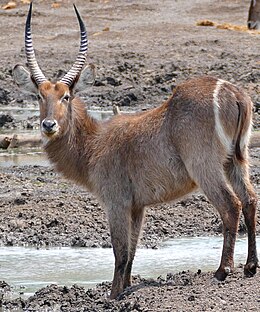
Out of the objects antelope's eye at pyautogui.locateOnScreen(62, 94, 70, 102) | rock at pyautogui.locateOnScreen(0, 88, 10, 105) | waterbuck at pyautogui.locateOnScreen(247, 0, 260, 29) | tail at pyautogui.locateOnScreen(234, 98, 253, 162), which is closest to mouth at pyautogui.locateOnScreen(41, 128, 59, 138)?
antelope's eye at pyautogui.locateOnScreen(62, 94, 70, 102)

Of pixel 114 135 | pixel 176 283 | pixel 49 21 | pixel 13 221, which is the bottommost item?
pixel 49 21

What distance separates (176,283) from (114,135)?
130 centimetres

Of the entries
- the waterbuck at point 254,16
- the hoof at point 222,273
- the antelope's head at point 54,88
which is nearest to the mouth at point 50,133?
the antelope's head at point 54,88

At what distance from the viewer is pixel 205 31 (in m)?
25.5

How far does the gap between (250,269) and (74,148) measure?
1.81m

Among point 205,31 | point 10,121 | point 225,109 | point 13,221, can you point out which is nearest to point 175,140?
point 225,109

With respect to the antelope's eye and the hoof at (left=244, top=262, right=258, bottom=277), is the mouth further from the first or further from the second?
the hoof at (left=244, top=262, right=258, bottom=277)

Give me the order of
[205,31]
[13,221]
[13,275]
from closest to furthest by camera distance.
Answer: [13,275] < [13,221] < [205,31]

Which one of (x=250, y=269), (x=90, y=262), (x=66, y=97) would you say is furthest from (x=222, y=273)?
(x=90, y=262)

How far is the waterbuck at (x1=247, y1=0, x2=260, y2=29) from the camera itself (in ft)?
84.2

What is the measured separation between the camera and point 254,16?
25812mm

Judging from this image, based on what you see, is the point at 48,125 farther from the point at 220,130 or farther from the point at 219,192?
the point at 219,192

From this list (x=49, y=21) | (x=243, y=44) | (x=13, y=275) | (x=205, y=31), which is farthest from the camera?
(x=49, y=21)

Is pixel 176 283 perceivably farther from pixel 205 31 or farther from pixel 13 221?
pixel 205 31
